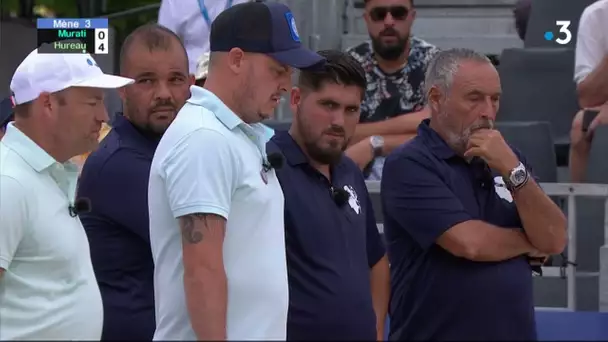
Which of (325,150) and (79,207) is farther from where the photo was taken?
(325,150)

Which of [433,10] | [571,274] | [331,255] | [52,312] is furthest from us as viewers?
[433,10]

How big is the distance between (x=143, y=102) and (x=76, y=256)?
3.62ft

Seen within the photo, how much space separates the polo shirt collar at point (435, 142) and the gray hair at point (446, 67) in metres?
0.15

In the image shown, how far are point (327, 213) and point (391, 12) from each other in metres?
2.71

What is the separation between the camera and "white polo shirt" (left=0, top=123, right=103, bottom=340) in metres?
3.46

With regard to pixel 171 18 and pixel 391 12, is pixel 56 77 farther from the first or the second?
pixel 171 18

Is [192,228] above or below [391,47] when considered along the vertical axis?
below

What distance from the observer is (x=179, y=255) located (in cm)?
329

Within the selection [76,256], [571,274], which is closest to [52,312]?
[76,256]

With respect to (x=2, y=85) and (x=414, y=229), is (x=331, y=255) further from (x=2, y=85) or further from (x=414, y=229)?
(x=2, y=85)

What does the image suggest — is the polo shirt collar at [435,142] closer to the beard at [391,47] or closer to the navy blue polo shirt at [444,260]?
the navy blue polo shirt at [444,260]

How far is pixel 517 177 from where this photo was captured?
4.19 metres

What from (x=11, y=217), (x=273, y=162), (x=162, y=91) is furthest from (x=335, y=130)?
(x=11, y=217)

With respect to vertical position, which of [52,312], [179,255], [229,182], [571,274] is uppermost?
[229,182]
